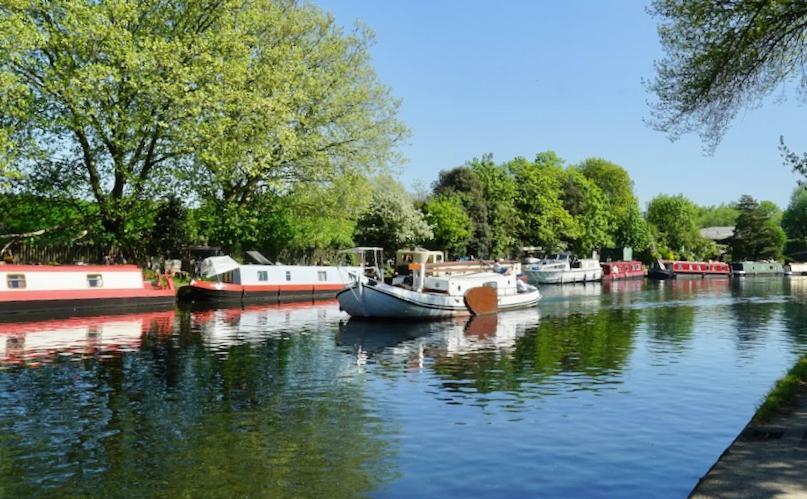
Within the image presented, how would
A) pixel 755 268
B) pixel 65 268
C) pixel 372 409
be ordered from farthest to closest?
pixel 755 268 < pixel 65 268 < pixel 372 409

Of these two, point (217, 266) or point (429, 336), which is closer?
point (429, 336)

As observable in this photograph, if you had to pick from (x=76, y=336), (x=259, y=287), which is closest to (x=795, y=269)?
(x=259, y=287)

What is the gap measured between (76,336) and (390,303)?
48.6ft

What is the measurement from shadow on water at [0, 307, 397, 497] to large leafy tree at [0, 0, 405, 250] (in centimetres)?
1673

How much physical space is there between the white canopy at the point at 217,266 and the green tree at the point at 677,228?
100370 mm

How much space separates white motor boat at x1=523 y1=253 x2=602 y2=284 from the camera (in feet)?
284

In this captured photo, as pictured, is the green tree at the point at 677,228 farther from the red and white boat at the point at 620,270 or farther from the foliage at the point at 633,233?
the red and white boat at the point at 620,270

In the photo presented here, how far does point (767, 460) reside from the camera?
1021 centimetres

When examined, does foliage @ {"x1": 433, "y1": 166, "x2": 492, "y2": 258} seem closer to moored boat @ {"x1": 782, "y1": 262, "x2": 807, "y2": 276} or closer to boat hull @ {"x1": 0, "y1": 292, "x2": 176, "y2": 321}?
boat hull @ {"x1": 0, "y1": 292, "x2": 176, "y2": 321}

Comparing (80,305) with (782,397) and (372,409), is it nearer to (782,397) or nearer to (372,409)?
(372,409)

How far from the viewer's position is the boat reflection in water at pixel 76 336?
24734mm

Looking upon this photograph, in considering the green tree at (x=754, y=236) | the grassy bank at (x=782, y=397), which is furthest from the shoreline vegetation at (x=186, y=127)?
the green tree at (x=754, y=236)

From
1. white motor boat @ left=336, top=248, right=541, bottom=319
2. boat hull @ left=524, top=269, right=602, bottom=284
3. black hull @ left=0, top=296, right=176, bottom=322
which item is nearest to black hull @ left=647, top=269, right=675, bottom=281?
boat hull @ left=524, top=269, right=602, bottom=284

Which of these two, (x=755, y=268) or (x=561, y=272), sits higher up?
(x=561, y=272)
